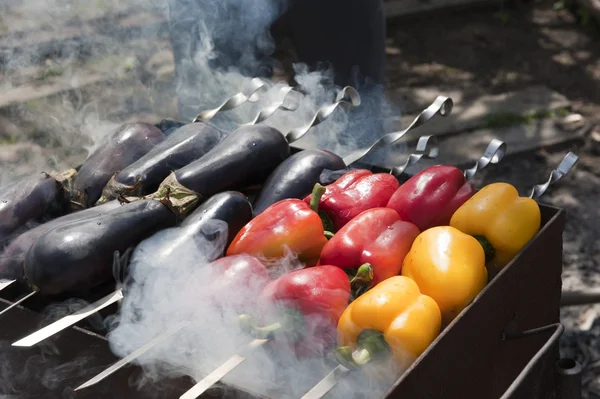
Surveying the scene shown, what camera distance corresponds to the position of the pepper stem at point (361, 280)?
1681mm

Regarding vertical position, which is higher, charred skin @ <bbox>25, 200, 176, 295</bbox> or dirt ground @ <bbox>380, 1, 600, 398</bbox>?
charred skin @ <bbox>25, 200, 176, 295</bbox>

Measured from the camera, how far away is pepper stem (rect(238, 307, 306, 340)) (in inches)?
62.2

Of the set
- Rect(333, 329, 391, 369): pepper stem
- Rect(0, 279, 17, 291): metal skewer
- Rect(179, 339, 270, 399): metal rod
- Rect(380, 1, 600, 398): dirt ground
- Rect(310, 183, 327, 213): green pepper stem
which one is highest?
Rect(310, 183, 327, 213): green pepper stem

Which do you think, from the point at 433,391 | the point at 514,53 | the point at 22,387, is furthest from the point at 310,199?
the point at 514,53

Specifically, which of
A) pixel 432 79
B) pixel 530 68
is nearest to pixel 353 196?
pixel 432 79

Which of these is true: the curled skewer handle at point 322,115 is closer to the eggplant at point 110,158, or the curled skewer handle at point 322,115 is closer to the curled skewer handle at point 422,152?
the curled skewer handle at point 422,152

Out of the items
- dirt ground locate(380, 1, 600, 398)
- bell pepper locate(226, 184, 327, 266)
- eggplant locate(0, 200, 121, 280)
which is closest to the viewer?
bell pepper locate(226, 184, 327, 266)

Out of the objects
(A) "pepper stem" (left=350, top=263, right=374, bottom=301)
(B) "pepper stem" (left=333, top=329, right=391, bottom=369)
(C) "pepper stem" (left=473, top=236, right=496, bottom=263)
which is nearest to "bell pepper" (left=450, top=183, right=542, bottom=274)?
(C) "pepper stem" (left=473, top=236, right=496, bottom=263)

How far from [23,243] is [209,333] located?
0.62 m

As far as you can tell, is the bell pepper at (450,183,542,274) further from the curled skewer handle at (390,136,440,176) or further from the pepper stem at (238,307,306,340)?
the pepper stem at (238,307,306,340)

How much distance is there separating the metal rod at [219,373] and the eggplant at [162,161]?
2.16 feet

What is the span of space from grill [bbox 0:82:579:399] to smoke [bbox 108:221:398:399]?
0.06m

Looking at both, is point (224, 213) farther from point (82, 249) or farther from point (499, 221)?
point (499, 221)

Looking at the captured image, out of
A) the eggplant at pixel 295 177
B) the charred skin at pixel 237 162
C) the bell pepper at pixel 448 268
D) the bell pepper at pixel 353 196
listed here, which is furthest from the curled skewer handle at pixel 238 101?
the bell pepper at pixel 448 268
